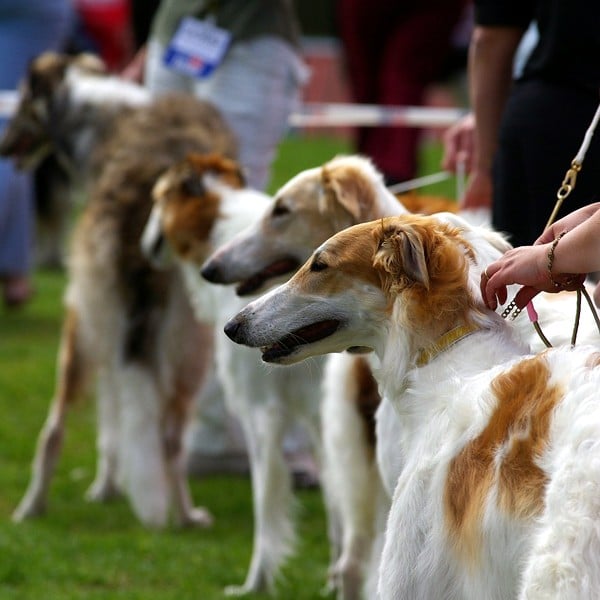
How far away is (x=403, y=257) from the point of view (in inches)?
106

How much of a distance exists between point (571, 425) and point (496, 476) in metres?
0.18

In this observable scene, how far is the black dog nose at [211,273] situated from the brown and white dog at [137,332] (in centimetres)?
106

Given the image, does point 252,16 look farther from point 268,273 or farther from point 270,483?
point 270,483

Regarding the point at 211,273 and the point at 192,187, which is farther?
the point at 192,187

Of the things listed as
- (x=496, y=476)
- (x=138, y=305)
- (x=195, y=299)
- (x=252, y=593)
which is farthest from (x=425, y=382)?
(x=138, y=305)

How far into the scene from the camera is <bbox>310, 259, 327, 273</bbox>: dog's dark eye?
2.92 metres

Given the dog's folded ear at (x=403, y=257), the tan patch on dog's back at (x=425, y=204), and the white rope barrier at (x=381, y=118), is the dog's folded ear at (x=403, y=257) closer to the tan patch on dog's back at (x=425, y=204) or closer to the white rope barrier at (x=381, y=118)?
the tan patch on dog's back at (x=425, y=204)

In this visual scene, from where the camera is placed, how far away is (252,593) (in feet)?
15.3

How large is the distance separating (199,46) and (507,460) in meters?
3.79

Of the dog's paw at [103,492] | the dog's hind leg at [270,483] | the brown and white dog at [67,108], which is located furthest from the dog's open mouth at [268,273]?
the brown and white dog at [67,108]

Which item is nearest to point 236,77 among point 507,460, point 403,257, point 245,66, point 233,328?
point 245,66

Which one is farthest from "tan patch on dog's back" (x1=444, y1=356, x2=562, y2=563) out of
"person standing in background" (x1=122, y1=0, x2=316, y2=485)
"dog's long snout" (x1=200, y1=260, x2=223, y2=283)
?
"person standing in background" (x1=122, y1=0, x2=316, y2=485)

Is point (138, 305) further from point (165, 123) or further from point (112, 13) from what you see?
point (112, 13)

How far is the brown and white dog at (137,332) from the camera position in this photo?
5590 millimetres
